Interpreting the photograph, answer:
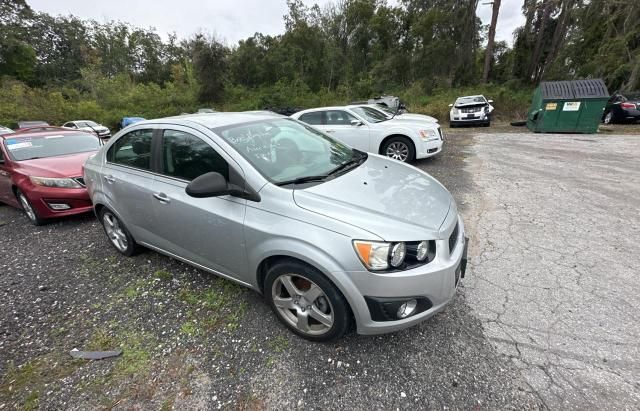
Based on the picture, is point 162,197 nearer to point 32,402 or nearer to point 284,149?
point 284,149

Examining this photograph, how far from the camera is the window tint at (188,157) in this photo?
2.23 metres

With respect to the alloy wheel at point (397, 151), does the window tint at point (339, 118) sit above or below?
above

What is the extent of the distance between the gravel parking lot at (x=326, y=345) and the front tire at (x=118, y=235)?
14cm

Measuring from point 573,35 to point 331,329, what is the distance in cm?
2548

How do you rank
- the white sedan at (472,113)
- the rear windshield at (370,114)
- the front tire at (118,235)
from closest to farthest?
the front tire at (118,235) → the rear windshield at (370,114) → the white sedan at (472,113)

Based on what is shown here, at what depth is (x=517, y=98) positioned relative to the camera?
15.4 metres

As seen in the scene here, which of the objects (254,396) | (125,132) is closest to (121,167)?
(125,132)

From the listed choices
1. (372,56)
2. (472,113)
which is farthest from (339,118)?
(372,56)

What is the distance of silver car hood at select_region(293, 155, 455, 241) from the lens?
1.79 metres

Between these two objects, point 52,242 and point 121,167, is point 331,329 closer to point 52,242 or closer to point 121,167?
point 121,167

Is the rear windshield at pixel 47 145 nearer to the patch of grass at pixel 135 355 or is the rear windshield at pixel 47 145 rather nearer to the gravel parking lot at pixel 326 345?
the gravel parking lot at pixel 326 345

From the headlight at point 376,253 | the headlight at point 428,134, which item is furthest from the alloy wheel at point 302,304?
the headlight at point 428,134

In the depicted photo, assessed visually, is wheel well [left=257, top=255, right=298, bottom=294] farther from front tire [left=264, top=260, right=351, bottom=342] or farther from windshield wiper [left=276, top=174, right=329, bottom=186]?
windshield wiper [left=276, top=174, right=329, bottom=186]

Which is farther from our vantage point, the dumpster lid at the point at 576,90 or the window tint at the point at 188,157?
the dumpster lid at the point at 576,90
